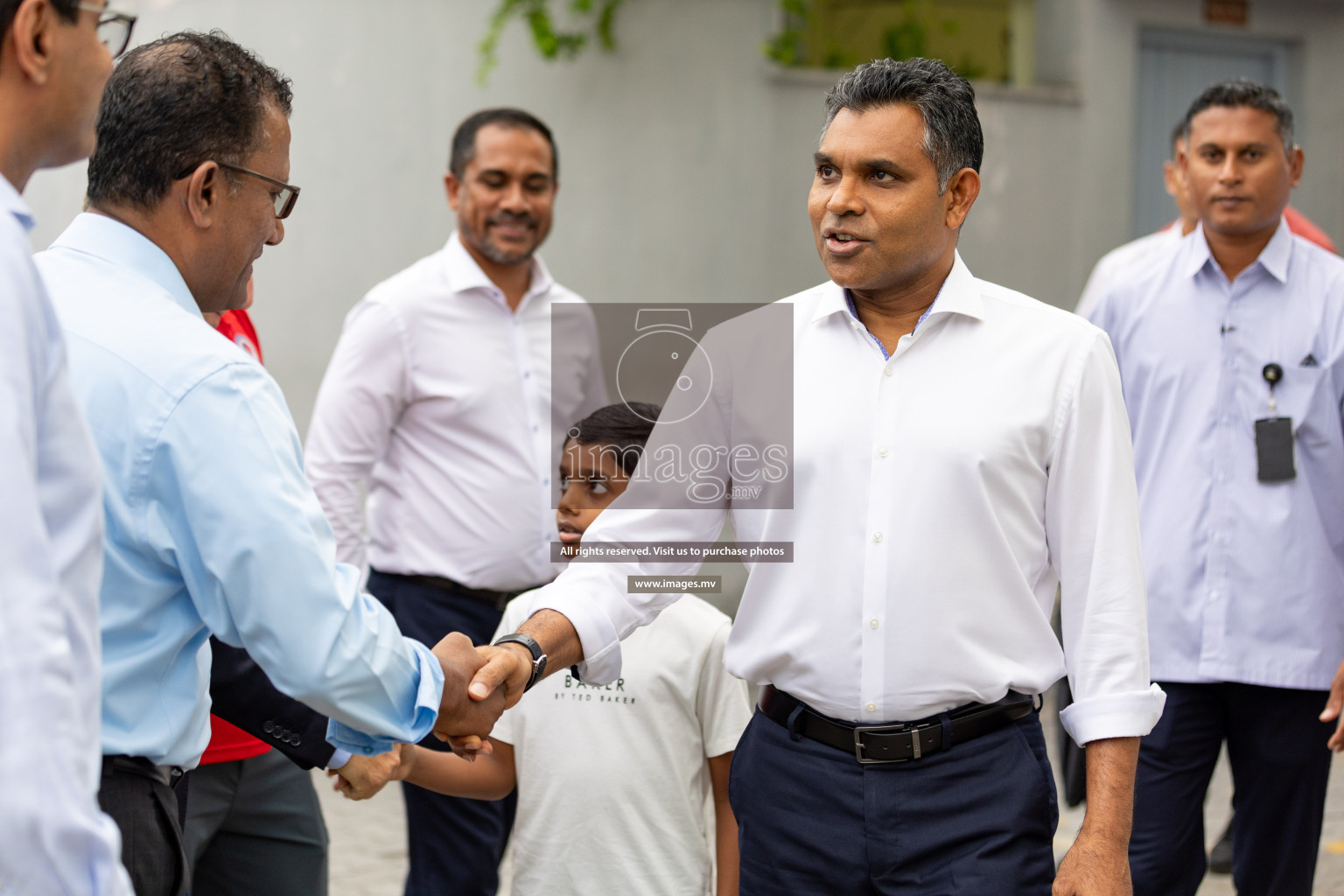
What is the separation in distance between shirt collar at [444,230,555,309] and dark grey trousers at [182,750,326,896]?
1.73 m

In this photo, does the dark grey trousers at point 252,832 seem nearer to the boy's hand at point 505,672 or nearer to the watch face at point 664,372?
the boy's hand at point 505,672

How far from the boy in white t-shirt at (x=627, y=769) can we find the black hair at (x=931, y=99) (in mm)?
1096

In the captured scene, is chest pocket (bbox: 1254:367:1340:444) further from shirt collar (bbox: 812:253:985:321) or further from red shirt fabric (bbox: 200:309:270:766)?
red shirt fabric (bbox: 200:309:270:766)

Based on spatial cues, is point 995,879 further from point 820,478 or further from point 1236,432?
point 1236,432

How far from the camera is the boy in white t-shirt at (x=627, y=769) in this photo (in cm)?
285

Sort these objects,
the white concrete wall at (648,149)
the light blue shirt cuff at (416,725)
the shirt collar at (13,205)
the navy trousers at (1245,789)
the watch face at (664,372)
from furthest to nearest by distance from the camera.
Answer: the white concrete wall at (648,149), the navy trousers at (1245,789), the watch face at (664,372), the light blue shirt cuff at (416,725), the shirt collar at (13,205)

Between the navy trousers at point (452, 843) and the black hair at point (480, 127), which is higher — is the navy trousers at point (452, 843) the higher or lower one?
the lower one

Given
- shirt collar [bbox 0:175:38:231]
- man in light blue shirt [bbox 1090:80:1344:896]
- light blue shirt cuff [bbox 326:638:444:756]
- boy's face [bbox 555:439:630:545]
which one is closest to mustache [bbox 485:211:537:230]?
boy's face [bbox 555:439:630:545]

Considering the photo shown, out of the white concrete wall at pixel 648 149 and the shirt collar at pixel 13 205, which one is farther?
the white concrete wall at pixel 648 149

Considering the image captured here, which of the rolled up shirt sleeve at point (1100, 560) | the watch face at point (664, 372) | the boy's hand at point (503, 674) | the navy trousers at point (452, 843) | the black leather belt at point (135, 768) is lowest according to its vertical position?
the navy trousers at point (452, 843)

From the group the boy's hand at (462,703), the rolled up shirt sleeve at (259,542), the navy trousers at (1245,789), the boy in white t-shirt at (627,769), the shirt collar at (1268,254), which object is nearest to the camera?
the rolled up shirt sleeve at (259,542)

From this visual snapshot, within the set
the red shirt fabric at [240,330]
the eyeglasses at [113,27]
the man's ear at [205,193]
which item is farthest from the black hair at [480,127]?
the eyeglasses at [113,27]

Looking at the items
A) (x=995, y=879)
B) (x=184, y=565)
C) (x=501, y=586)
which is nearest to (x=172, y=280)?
(x=184, y=565)

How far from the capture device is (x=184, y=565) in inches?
79.3
